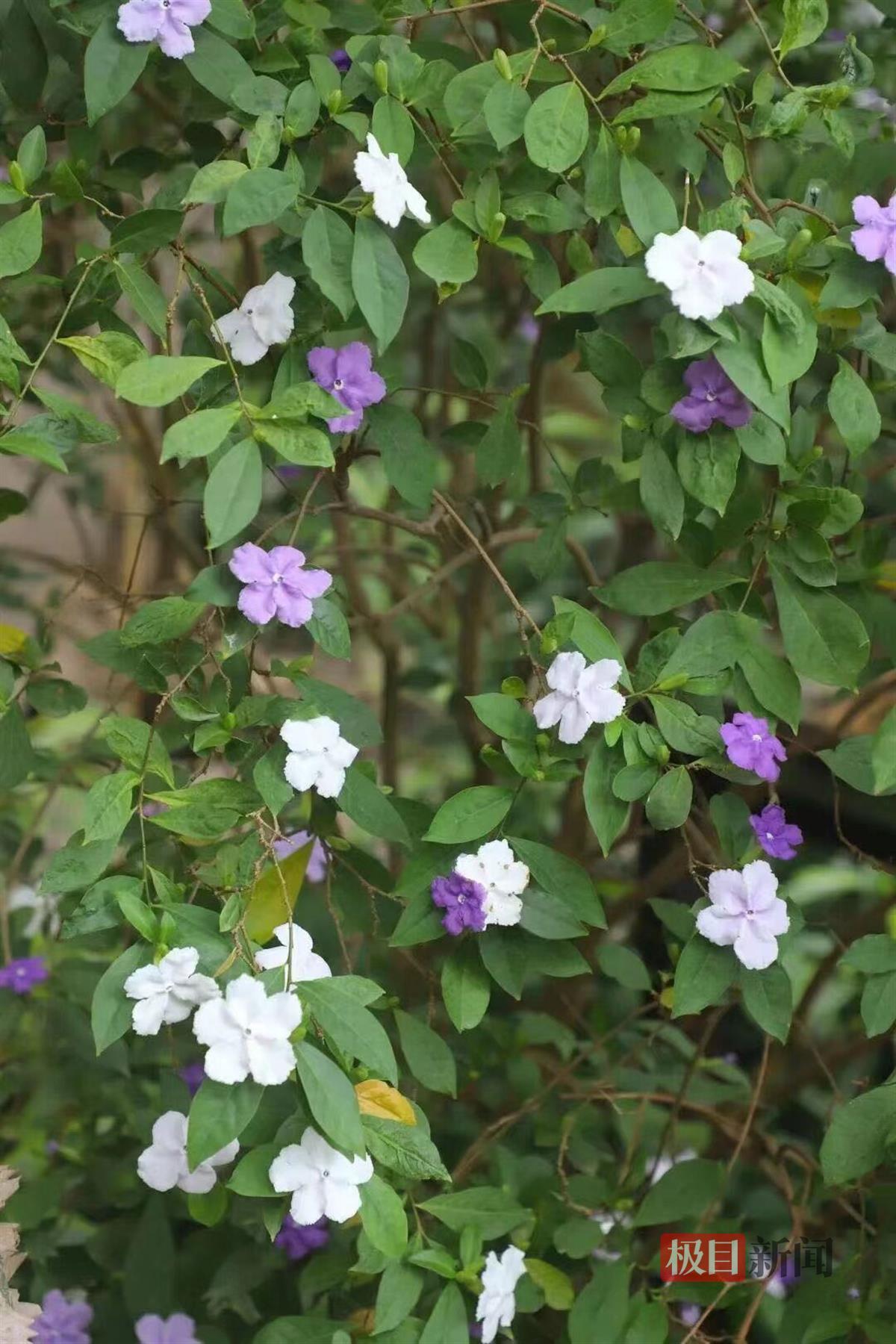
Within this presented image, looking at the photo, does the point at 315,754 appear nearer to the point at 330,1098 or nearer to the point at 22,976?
the point at 330,1098

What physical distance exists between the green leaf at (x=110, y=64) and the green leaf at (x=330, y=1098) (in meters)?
0.54

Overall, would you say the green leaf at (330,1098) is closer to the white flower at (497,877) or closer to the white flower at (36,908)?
the white flower at (497,877)

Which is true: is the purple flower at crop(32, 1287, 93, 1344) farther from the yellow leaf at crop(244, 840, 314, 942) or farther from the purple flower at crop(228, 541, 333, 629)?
the purple flower at crop(228, 541, 333, 629)

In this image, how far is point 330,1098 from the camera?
0.76m

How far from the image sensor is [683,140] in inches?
36.3

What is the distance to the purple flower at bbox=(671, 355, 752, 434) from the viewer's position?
33.0 inches

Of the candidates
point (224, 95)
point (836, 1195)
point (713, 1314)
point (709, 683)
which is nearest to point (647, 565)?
point (709, 683)

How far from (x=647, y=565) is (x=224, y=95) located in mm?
396

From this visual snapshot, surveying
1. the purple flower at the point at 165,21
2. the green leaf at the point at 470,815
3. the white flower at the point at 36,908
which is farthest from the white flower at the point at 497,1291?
the purple flower at the point at 165,21

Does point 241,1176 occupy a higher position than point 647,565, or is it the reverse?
point 647,565

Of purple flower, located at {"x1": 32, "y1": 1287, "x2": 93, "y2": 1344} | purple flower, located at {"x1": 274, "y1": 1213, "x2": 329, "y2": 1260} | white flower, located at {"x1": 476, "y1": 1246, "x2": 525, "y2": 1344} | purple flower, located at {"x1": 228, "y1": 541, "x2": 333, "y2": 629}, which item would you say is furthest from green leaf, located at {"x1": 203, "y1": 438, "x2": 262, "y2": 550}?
purple flower, located at {"x1": 32, "y1": 1287, "x2": 93, "y2": 1344}

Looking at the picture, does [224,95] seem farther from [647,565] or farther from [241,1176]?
[241,1176]

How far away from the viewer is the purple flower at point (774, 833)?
3.09 feet

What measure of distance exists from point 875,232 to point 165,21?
1.40ft
